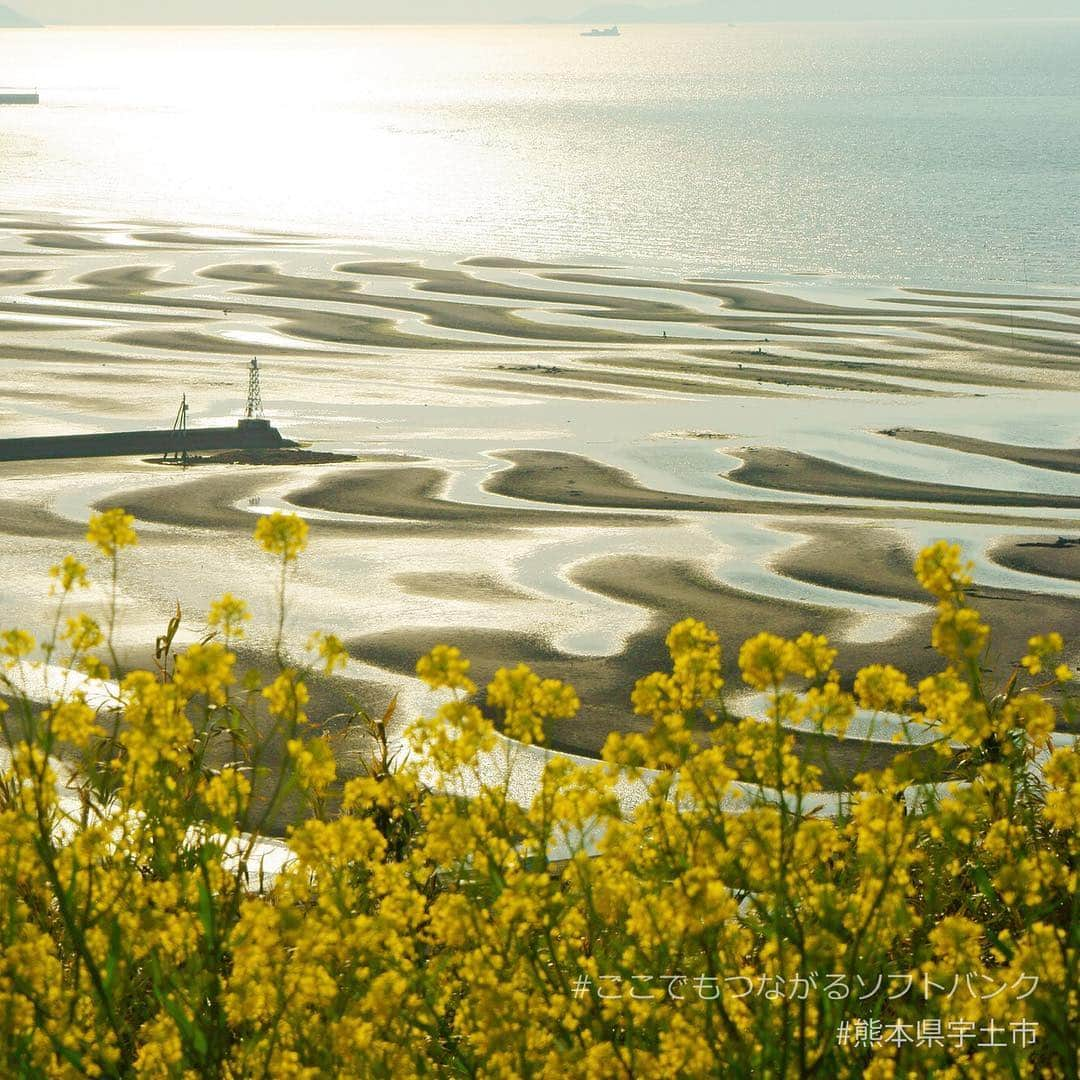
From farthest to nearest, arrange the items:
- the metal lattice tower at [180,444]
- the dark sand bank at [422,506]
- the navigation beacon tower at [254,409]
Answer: the navigation beacon tower at [254,409], the metal lattice tower at [180,444], the dark sand bank at [422,506]

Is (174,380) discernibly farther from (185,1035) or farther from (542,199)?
(542,199)

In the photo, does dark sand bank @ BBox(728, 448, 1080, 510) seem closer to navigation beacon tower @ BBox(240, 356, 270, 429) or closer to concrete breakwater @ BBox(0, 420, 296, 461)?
concrete breakwater @ BBox(0, 420, 296, 461)

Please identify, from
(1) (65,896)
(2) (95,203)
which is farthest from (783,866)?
(2) (95,203)

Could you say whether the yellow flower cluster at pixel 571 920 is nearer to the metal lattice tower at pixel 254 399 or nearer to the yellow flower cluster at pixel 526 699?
the yellow flower cluster at pixel 526 699

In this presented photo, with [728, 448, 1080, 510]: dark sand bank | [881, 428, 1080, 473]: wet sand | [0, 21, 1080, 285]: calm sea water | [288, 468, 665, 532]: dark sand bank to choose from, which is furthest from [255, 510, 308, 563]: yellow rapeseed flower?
[0, 21, 1080, 285]: calm sea water

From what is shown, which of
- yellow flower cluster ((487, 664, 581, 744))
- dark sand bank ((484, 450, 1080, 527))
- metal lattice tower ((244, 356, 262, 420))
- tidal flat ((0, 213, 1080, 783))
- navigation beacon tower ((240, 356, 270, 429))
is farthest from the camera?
metal lattice tower ((244, 356, 262, 420))

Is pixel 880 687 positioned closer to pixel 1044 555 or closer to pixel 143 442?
pixel 1044 555

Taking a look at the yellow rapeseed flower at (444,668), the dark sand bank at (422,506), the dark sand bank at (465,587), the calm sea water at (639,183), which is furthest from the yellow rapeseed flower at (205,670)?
the calm sea water at (639,183)

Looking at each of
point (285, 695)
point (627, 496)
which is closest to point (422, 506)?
point (627, 496)
